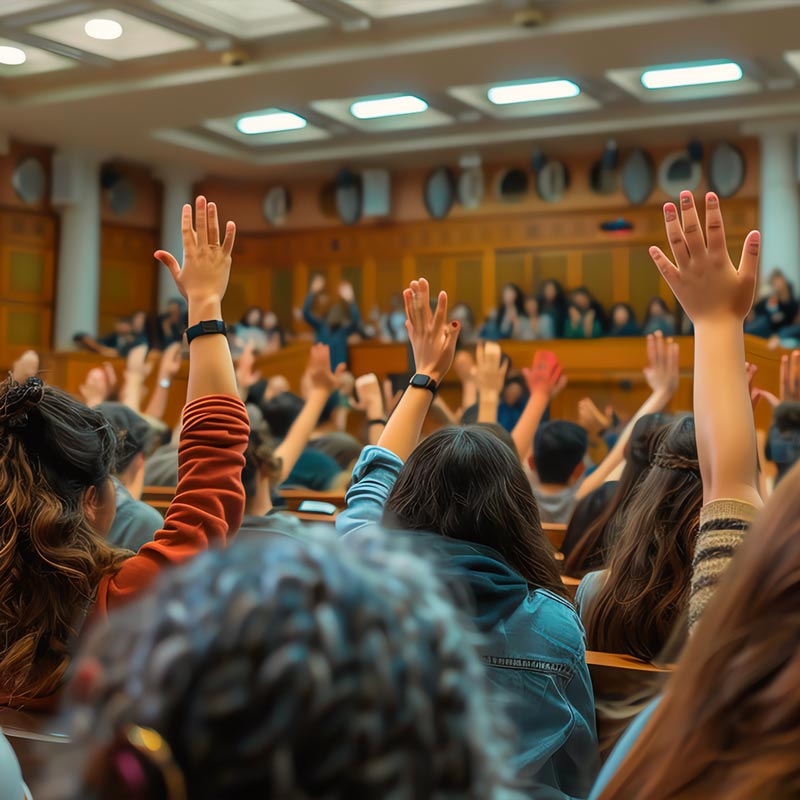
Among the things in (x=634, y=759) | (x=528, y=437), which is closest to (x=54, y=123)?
(x=528, y=437)

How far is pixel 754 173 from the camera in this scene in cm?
1404

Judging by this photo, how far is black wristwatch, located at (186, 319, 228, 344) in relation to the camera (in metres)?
2.04

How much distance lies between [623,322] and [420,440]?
11.6 meters

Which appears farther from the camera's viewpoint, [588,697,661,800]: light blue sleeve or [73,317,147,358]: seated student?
[73,317,147,358]: seated student

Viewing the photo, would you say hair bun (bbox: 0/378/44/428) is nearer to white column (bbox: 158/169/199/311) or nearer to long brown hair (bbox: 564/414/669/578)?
long brown hair (bbox: 564/414/669/578)

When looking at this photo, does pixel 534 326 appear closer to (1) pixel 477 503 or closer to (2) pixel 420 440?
(2) pixel 420 440

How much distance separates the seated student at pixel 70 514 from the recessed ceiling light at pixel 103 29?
31.9ft

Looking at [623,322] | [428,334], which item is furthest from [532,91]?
[428,334]

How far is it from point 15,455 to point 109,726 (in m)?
1.41

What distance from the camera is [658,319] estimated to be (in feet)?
44.1

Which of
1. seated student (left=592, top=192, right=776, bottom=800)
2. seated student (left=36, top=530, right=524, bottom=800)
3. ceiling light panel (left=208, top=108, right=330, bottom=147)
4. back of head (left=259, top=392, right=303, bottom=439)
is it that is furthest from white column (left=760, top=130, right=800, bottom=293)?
seated student (left=36, top=530, right=524, bottom=800)

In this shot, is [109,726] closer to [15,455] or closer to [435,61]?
[15,455]

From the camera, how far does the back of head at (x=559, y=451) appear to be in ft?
15.0

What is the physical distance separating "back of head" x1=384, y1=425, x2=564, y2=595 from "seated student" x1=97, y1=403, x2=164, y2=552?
3.68ft
